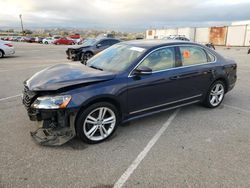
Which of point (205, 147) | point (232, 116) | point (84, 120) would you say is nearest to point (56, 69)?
point (84, 120)

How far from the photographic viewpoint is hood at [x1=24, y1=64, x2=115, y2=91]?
3.38m

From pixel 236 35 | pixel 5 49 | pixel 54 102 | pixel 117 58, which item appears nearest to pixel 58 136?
pixel 54 102

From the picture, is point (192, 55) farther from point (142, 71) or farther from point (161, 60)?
point (142, 71)

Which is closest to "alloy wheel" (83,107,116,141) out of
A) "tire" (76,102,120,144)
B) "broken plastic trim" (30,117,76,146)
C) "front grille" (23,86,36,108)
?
"tire" (76,102,120,144)

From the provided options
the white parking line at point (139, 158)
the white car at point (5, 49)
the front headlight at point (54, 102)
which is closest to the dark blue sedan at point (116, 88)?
the front headlight at point (54, 102)

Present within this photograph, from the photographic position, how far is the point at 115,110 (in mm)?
3682

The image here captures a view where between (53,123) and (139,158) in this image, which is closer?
(139,158)

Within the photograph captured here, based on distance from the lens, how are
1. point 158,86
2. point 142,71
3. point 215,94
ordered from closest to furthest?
point 142,71 < point 158,86 < point 215,94

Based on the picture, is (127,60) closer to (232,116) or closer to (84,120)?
(84,120)

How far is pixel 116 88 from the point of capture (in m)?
A: 3.59

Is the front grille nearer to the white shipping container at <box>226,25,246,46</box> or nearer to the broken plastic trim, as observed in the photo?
the broken plastic trim

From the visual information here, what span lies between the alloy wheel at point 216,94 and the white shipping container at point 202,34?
41.4m

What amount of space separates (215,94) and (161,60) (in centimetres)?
192

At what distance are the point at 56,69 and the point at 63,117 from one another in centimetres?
128
